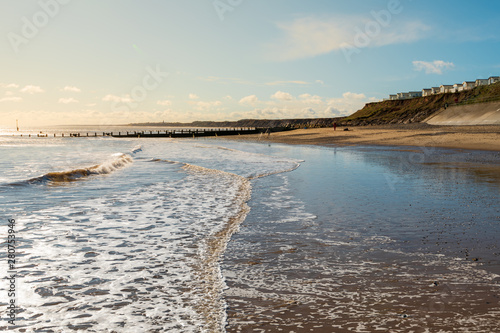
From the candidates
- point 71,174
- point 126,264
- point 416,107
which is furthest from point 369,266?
point 416,107

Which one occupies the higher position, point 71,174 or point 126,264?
point 71,174

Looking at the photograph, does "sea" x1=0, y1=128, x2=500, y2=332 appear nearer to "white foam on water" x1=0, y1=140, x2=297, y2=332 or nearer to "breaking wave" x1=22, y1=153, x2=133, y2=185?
"white foam on water" x1=0, y1=140, x2=297, y2=332

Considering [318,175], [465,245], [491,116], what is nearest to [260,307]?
[465,245]

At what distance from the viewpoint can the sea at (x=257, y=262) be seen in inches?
162

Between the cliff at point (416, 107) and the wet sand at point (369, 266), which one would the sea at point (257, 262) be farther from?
the cliff at point (416, 107)

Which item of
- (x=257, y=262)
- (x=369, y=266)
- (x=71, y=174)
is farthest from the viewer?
(x=71, y=174)

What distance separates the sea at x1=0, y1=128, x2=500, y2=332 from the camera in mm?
4105

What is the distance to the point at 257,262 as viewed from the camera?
591 cm

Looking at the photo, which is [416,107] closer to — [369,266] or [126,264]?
[369,266]

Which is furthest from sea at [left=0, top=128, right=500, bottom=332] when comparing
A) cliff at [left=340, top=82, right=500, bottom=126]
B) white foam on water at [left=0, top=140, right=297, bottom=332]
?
cliff at [left=340, top=82, right=500, bottom=126]

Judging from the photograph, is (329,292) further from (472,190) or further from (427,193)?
(472,190)

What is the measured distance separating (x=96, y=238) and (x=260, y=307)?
15.4 ft

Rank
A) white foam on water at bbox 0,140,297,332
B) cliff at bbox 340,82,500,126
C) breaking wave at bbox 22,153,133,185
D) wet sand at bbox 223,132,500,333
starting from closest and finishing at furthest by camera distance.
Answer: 1. wet sand at bbox 223,132,500,333
2. white foam on water at bbox 0,140,297,332
3. breaking wave at bbox 22,153,133,185
4. cliff at bbox 340,82,500,126

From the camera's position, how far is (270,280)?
513cm
